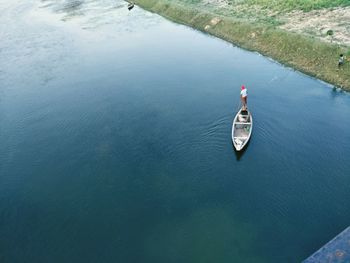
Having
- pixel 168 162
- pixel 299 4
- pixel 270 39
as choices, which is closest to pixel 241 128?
pixel 168 162

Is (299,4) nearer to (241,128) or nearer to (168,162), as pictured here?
(241,128)

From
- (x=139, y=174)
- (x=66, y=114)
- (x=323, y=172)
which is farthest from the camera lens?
(x=66, y=114)

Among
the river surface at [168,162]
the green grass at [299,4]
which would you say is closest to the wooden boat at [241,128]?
the river surface at [168,162]

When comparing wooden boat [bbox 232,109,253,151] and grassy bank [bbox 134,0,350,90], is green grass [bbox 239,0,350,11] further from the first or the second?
wooden boat [bbox 232,109,253,151]

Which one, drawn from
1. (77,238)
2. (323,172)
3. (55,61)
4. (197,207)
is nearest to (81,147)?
(77,238)

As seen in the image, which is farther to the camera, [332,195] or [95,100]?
[95,100]

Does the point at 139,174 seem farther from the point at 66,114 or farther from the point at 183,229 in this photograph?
the point at 66,114

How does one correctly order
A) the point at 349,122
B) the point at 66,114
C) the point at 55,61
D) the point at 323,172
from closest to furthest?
the point at 323,172 < the point at 349,122 < the point at 66,114 < the point at 55,61

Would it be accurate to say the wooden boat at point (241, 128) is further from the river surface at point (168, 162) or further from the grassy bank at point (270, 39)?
the grassy bank at point (270, 39)
